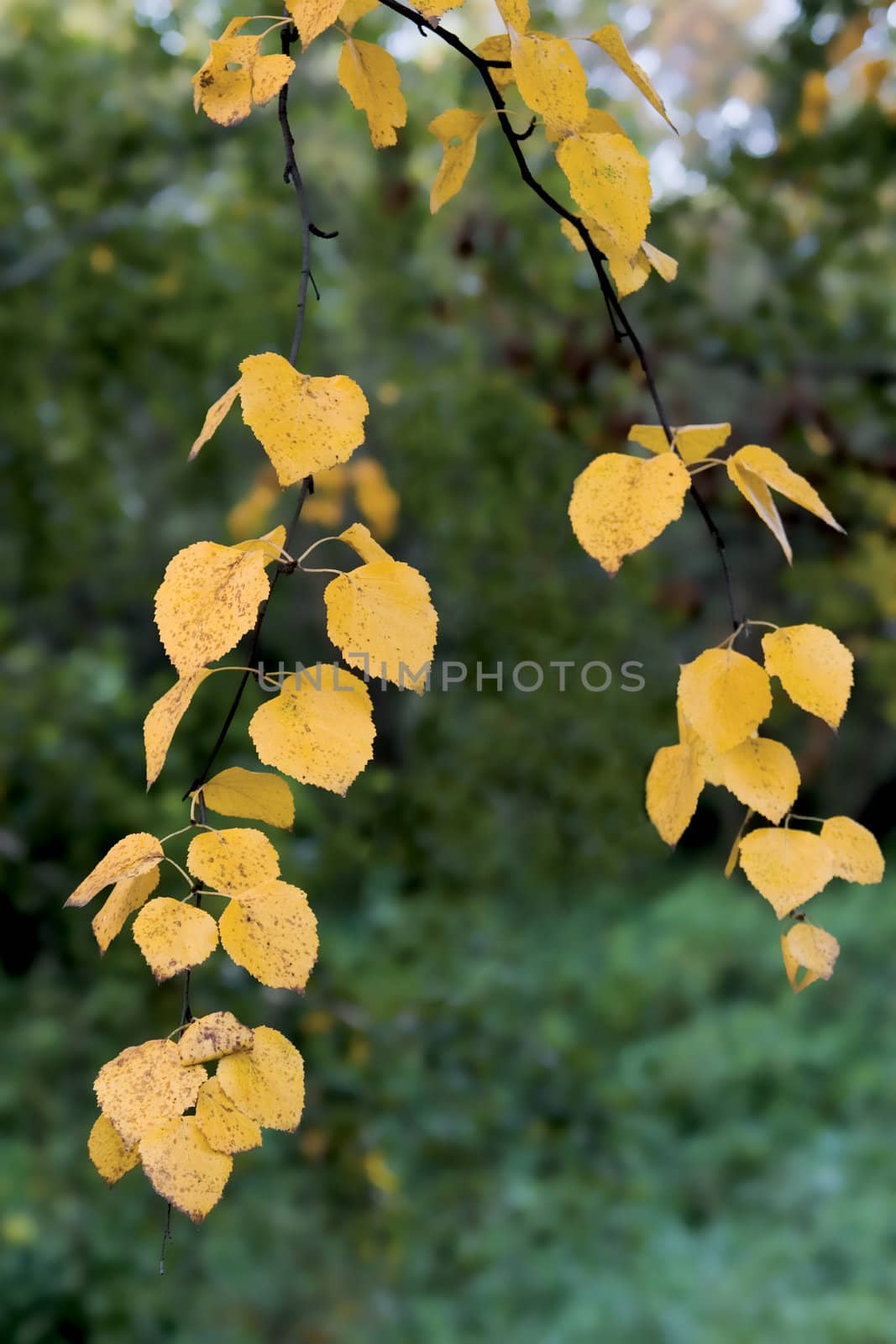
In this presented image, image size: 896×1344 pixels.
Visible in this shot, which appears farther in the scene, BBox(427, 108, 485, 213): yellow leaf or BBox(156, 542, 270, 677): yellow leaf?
BBox(427, 108, 485, 213): yellow leaf

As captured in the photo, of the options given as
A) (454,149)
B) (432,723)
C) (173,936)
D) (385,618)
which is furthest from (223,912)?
(432,723)

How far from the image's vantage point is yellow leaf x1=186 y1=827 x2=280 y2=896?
48 cm

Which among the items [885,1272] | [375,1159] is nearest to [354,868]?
[375,1159]

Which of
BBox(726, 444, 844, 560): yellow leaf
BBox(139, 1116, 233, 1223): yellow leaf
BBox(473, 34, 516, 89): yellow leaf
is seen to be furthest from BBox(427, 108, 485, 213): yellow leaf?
BBox(139, 1116, 233, 1223): yellow leaf

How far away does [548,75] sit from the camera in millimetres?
508

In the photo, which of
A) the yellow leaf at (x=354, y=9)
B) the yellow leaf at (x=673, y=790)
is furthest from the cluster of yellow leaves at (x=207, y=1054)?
the yellow leaf at (x=354, y=9)

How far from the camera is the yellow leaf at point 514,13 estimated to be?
537mm

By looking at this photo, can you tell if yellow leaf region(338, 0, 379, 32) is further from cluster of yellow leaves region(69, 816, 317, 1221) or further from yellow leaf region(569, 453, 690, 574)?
cluster of yellow leaves region(69, 816, 317, 1221)

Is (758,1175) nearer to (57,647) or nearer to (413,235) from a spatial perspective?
(413,235)

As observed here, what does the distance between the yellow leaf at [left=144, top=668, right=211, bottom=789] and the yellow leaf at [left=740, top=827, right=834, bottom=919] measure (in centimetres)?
26

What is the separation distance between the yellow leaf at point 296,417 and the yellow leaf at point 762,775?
0.23 metres

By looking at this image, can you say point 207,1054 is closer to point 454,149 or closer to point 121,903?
point 121,903

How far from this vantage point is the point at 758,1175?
3080mm

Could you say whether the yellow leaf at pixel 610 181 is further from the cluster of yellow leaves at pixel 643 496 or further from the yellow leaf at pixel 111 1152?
the yellow leaf at pixel 111 1152
